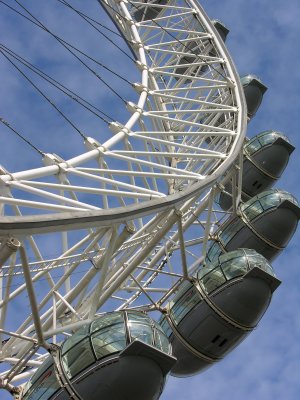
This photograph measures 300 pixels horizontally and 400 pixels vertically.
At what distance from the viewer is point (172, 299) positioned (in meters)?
20.5

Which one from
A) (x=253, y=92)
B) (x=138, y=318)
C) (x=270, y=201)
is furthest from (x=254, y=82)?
(x=138, y=318)

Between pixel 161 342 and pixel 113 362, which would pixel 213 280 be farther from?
pixel 113 362

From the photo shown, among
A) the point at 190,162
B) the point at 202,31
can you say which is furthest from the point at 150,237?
the point at 202,31

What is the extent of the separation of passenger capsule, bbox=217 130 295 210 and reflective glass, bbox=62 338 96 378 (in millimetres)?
15347

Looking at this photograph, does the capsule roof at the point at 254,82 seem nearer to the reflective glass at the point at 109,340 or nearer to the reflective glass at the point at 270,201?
the reflective glass at the point at 270,201

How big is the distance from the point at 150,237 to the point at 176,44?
13.4 metres

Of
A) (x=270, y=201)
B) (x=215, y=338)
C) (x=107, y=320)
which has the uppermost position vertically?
(x=270, y=201)

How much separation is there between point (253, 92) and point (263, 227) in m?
11.5

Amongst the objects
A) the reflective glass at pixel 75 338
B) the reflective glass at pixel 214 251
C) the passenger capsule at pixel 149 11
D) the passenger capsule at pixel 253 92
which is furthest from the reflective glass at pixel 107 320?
the passenger capsule at pixel 253 92

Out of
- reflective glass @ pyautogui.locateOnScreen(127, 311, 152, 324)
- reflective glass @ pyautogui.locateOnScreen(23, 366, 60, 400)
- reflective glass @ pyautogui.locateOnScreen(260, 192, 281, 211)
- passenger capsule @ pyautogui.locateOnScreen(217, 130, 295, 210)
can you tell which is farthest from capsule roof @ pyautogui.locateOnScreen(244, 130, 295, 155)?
reflective glass @ pyautogui.locateOnScreen(23, 366, 60, 400)

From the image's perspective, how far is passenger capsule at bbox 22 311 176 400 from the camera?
13.5 m

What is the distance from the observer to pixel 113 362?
14.0 meters

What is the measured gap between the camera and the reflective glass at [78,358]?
46.7 feet

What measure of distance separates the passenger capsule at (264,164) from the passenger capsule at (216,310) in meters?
9.24
